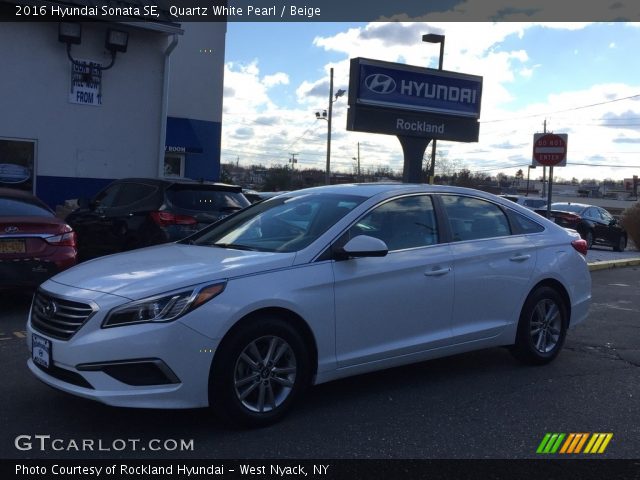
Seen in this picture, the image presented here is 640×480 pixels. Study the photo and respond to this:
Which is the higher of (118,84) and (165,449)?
(118,84)

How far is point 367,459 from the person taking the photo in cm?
392

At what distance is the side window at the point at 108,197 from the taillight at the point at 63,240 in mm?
2356

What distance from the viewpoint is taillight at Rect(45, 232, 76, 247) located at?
299 inches

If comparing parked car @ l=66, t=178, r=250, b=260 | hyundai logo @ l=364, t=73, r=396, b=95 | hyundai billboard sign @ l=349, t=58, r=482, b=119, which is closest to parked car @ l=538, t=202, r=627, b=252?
hyundai billboard sign @ l=349, t=58, r=482, b=119

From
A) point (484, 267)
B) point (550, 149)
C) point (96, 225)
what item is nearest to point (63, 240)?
point (96, 225)

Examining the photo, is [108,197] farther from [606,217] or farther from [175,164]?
[606,217]

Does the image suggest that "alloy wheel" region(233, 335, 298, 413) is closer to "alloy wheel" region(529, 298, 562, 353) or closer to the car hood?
the car hood

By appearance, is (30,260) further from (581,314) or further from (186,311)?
(581,314)

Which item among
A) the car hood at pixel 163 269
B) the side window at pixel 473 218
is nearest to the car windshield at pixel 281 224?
the car hood at pixel 163 269

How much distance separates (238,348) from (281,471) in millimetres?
789

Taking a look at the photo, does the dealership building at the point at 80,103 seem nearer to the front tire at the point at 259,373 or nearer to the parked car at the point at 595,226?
the front tire at the point at 259,373

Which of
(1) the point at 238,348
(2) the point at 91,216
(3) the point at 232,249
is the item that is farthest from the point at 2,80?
(1) the point at 238,348

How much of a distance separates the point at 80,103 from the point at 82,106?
2.8 inches

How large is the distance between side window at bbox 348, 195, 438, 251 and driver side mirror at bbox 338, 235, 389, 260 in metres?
0.23
